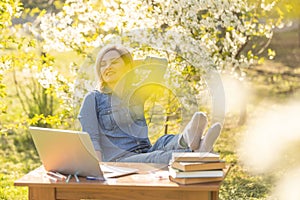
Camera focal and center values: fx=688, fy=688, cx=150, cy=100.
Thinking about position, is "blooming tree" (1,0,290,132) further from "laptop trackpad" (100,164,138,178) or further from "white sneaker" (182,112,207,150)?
"laptop trackpad" (100,164,138,178)

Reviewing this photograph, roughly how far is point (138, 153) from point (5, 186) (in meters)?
1.41

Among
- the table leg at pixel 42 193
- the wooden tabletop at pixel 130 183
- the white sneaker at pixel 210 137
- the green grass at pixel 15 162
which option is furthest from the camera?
the green grass at pixel 15 162

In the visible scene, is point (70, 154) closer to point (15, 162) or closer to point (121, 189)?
point (121, 189)

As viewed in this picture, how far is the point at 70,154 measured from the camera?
2.99 m

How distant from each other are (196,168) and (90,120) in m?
0.97

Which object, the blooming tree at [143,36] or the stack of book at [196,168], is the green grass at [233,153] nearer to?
the blooming tree at [143,36]

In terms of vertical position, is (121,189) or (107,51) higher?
(107,51)

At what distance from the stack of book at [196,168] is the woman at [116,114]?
711mm

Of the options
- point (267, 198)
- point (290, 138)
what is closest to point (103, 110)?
point (267, 198)

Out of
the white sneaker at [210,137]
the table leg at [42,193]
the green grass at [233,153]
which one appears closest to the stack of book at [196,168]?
the white sneaker at [210,137]

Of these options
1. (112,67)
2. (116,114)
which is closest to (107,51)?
(112,67)

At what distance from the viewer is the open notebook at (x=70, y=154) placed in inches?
115

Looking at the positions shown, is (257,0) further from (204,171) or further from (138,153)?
(204,171)

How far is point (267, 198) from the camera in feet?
14.2
